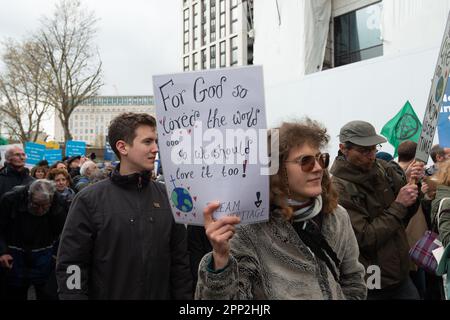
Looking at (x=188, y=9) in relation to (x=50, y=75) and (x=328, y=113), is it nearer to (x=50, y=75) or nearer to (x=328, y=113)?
(x=50, y=75)

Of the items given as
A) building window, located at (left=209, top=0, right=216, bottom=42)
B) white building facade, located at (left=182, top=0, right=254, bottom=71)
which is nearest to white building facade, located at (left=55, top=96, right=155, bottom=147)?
white building facade, located at (left=182, top=0, right=254, bottom=71)

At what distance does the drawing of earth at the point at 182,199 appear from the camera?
1580 millimetres

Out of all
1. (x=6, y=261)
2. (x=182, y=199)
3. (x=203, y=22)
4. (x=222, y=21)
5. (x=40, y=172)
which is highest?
(x=203, y=22)

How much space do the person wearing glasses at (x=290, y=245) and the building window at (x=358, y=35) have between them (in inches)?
485

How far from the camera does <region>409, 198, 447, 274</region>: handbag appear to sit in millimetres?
2734

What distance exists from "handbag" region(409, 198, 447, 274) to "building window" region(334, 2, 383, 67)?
11.2m

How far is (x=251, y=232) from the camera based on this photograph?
1617 millimetres

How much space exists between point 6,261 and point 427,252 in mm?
3119

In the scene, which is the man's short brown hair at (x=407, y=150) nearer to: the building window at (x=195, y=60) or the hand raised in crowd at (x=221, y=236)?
the hand raised in crowd at (x=221, y=236)

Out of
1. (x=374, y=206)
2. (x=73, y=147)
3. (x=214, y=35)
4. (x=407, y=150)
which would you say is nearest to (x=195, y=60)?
(x=214, y=35)

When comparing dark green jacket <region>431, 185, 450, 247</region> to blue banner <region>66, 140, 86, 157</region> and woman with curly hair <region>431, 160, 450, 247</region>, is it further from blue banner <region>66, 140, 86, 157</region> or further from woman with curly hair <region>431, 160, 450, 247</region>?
blue banner <region>66, 140, 86, 157</region>

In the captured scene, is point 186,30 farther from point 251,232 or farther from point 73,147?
point 251,232
